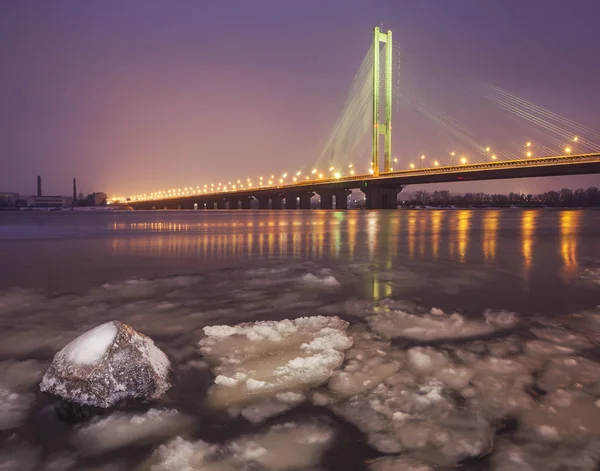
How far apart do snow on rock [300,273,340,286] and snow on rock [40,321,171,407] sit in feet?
11.2

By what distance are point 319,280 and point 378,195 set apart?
61.6 meters

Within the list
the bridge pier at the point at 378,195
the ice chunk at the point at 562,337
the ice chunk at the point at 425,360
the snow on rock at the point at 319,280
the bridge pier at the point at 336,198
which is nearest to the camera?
the ice chunk at the point at 425,360

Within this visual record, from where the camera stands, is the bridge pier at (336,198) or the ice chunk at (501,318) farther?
the bridge pier at (336,198)

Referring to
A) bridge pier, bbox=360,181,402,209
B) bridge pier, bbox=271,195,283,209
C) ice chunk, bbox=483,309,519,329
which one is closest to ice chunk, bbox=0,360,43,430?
ice chunk, bbox=483,309,519,329

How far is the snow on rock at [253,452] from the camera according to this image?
1.71 m

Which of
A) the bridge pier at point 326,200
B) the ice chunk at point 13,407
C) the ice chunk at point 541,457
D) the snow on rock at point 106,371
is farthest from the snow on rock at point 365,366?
the bridge pier at point 326,200

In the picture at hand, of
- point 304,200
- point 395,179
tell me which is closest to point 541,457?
point 395,179

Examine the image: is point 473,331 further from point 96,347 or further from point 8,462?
point 8,462

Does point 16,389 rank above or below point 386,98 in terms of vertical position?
below

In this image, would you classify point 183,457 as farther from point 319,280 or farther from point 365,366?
point 319,280

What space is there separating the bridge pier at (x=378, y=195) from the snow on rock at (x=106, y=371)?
2481 inches

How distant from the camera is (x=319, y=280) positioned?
229 inches

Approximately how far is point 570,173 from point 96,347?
185 feet

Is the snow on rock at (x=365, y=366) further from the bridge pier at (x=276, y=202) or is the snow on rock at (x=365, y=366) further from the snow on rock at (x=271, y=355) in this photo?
the bridge pier at (x=276, y=202)
